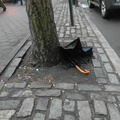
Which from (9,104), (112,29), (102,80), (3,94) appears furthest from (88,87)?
(112,29)

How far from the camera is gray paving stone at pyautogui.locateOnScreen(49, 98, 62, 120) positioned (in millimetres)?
2312

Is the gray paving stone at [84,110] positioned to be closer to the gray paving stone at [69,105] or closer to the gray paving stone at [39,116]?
the gray paving stone at [69,105]

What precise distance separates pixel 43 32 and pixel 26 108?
139cm

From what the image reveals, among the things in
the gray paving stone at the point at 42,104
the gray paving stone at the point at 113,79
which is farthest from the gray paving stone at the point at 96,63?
the gray paving stone at the point at 42,104

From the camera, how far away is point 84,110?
2387 mm

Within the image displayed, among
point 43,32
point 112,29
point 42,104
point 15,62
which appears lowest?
point 112,29

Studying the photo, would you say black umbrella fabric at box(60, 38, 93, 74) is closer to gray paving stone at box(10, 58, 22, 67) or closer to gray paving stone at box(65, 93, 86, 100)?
gray paving stone at box(65, 93, 86, 100)

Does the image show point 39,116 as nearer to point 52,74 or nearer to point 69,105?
point 69,105

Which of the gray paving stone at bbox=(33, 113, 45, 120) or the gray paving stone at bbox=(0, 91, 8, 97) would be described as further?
the gray paving stone at bbox=(0, 91, 8, 97)

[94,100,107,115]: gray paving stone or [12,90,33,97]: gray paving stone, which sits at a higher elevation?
[12,90,33,97]: gray paving stone

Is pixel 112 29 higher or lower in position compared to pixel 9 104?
lower

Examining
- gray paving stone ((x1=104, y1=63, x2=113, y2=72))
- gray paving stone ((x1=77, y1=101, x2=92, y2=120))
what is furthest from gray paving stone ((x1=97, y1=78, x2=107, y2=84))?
gray paving stone ((x1=77, y1=101, x2=92, y2=120))

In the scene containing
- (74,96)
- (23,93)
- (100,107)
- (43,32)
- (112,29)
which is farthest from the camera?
(112,29)

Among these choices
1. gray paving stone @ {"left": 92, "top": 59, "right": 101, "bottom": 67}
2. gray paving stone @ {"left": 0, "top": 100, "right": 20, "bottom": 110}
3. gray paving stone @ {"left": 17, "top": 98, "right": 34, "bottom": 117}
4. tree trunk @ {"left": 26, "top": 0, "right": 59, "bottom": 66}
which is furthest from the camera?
gray paving stone @ {"left": 92, "top": 59, "right": 101, "bottom": 67}
